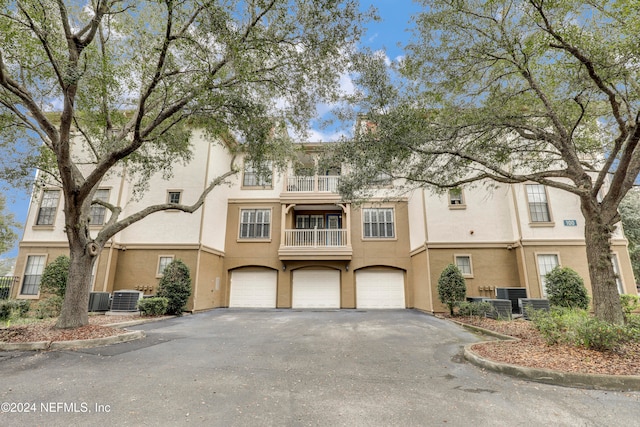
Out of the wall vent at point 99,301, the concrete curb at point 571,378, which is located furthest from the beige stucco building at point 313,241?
the concrete curb at point 571,378

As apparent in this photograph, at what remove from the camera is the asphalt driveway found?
10.6 feet

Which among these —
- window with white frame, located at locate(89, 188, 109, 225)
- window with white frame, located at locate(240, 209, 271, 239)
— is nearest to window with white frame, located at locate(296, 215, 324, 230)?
window with white frame, located at locate(240, 209, 271, 239)

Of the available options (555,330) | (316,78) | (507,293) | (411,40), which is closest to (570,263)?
(507,293)

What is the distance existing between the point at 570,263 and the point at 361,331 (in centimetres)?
1022

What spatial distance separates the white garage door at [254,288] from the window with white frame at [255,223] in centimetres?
199

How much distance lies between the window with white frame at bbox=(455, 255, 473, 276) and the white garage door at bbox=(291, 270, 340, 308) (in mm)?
→ 6094

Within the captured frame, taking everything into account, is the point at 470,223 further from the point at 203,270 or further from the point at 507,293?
the point at 203,270

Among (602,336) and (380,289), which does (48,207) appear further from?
(602,336)

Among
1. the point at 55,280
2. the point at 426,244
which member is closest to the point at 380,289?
the point at 426,244

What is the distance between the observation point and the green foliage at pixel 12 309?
982 cm

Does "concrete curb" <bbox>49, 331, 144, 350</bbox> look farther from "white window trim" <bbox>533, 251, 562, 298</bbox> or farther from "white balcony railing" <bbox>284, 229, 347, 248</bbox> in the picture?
"white window trim" <bbox>533, 251, 562, 298</bbox>

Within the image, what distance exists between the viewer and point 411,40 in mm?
8227

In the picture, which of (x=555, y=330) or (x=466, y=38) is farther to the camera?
(x=466, y=38)

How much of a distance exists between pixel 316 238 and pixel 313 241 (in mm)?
341
